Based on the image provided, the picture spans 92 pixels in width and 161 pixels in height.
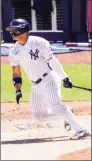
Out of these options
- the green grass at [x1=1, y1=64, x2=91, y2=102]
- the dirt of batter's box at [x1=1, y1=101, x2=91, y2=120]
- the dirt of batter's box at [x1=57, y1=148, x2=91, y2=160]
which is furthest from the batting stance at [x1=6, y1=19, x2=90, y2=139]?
the green grass at [x1=1, y1=64, x2=91, y2=102]

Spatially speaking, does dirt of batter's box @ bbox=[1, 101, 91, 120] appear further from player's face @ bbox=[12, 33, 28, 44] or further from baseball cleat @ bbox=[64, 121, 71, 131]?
player's face @ bbox=[12, 33, 28, 44]

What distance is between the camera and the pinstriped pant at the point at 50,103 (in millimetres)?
7617

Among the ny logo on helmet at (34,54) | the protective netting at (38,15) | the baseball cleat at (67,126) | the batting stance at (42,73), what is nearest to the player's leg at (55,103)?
the batting stance at (42,73)

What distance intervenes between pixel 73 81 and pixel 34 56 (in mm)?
7415

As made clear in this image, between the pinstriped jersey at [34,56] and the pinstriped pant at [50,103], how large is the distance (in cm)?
16

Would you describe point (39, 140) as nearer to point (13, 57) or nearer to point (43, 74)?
point (43, 74)

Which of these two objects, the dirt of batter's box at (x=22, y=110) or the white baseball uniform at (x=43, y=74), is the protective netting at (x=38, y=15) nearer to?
the dirt of batter's box at (x=22, y=110)

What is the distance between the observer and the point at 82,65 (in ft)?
62.4

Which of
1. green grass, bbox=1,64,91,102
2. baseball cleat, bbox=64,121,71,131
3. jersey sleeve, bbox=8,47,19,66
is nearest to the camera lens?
jersey sleeve, bbox=8,47,19,66

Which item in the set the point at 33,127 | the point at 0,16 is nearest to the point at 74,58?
the point at 0,16

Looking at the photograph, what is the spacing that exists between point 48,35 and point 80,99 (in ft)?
45.7

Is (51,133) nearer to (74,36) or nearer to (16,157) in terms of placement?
(16,157)

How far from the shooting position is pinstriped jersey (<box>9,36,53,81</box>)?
759 centimetres

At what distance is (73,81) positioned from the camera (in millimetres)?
14945
